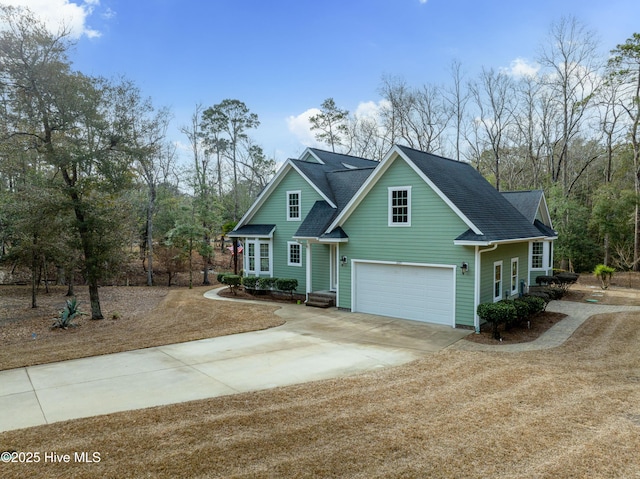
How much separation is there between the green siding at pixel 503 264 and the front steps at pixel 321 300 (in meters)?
6.08

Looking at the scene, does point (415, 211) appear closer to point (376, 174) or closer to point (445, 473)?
point (376, 174)

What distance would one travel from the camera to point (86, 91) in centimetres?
1346

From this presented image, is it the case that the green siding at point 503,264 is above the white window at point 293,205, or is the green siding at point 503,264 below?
below

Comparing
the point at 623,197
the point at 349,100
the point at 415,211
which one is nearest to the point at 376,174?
the point at 415,211

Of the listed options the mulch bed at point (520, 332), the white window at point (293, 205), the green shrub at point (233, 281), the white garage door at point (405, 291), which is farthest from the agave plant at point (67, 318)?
the mulch bed at point (520, 332)

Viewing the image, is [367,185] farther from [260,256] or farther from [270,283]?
[260,256]

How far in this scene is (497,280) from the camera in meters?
14.3

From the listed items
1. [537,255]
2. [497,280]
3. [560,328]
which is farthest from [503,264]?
[537,255]

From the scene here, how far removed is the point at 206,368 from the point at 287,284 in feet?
32.9

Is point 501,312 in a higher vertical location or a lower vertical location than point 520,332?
higher

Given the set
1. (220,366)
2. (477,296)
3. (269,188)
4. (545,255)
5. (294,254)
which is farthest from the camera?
(545,255)

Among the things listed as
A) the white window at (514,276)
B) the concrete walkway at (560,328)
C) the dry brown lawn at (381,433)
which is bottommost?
the concrete walkway at (560,328)

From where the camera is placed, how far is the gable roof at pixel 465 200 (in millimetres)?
12633

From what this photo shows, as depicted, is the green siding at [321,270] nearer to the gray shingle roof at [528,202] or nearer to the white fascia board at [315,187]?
the white fascia board at [315,187]
